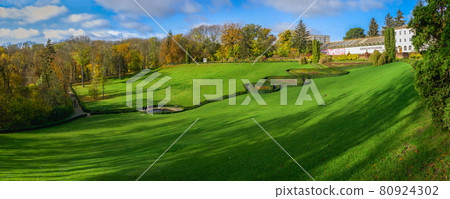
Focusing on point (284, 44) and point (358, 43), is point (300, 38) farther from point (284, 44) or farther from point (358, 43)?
point (358, 43)

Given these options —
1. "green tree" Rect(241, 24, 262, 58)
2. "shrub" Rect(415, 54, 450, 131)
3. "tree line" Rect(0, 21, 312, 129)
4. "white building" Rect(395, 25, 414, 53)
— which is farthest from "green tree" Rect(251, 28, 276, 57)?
"shrub" Rect(415, 54, 450, 131)

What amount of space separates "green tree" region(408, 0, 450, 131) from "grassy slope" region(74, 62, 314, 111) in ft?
75.6

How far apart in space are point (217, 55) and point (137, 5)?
1362 inches

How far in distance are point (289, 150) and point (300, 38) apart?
140 feet

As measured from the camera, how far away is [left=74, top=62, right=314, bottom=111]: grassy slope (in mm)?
32481

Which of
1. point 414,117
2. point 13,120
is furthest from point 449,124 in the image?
point 13,120

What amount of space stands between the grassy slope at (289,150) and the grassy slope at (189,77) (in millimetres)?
16623

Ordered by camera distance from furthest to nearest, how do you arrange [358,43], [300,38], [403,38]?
[300,38] → [358,43] → [403,38]

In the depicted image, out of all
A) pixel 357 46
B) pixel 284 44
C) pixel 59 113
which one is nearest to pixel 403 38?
pixel 357 46

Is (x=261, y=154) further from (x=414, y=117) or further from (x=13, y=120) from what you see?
(x=13, y=120)

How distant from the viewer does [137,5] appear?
15.0 metres

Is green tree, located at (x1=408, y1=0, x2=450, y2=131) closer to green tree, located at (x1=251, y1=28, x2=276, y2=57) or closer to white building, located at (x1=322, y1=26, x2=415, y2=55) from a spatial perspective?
white building, located at (x1=322, y1=26, x2=415, y2=55)

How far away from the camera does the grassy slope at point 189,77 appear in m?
32.5

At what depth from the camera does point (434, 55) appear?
657cm
